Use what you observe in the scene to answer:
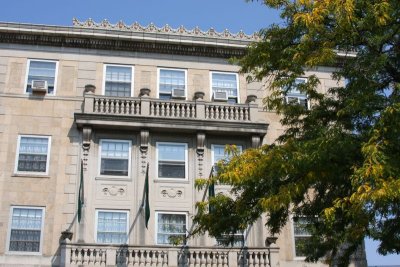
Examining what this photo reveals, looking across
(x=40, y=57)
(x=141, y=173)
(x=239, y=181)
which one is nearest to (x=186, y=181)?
(x=141, y=173)

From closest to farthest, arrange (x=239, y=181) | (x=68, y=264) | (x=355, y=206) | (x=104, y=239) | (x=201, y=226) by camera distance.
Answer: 1. (x=355, y=206)
2. (x=239, y=181)
3. (x=201, y=226)
4. (x=68, y=264)
5. (x=104, y=239)

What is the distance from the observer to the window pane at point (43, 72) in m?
24.1

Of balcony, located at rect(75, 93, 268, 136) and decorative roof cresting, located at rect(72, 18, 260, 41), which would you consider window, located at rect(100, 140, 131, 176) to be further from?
decorative roof cresting, located at rect(72, 18, 260, 41)

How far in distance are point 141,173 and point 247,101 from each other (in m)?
5.50

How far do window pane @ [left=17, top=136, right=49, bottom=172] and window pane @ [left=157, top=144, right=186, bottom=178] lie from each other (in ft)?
14.8

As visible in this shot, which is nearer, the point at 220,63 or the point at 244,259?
the point at 244,259

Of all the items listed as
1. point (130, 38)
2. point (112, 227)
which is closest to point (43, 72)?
point (130, 38)

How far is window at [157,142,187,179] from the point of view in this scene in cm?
2333

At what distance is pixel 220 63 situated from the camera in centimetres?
2575

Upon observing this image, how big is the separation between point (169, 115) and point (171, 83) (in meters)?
2.21

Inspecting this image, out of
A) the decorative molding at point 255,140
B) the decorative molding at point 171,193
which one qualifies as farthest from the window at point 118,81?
the decorative molding at point 255,140

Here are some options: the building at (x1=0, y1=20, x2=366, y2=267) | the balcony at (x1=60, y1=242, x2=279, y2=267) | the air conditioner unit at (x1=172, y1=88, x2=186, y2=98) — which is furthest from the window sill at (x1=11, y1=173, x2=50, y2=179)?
the air conditioner unit at (x1=172, y1=88, x2=186, y2=98)

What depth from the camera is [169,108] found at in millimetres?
23578

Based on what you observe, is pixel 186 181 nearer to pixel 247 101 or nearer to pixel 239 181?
pixel 247 101
